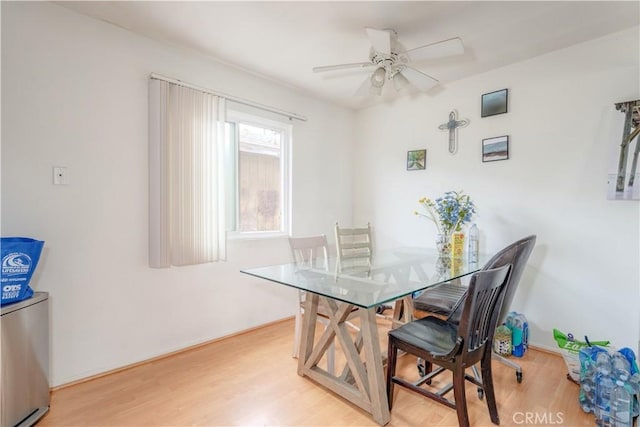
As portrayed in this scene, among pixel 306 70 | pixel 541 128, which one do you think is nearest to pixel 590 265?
pixel 541 128

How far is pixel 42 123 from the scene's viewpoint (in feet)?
6.18

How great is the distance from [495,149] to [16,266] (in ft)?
11.1

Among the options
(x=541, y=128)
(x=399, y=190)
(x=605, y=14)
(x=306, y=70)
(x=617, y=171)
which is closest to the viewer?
(x=605, y=14)

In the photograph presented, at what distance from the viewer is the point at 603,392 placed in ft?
5.39

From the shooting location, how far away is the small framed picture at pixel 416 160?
10.8 ft

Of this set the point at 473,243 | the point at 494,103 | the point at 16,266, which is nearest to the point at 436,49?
the point at 494,103

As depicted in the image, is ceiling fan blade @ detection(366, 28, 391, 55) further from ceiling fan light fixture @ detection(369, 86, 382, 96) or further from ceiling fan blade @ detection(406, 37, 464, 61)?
ceiling fan light fixture @ detection(369, 86, 382, 96)

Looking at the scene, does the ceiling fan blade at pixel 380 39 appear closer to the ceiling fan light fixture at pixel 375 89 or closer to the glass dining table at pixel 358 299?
the ceiling fan light fixture at pixel 375 89

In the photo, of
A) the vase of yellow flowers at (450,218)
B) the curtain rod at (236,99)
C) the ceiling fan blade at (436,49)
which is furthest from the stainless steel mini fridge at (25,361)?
the vase of yellow flowers at (450,218)

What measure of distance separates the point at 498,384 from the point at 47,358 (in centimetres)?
269

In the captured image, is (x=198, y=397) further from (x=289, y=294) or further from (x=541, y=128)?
(x=541, y=128)

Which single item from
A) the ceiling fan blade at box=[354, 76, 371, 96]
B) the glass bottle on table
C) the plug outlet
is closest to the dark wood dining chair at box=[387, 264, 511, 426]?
the glass bottle on table

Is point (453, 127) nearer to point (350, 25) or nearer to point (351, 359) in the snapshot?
point (350, 25)

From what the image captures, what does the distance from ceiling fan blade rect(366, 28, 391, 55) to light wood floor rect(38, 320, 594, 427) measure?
2.10 metres
